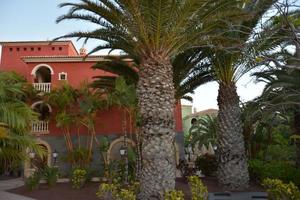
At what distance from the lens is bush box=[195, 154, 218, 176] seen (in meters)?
19.4

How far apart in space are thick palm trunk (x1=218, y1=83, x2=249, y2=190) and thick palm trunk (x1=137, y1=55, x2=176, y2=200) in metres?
4.61

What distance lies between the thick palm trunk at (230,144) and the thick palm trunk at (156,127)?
15.1ft

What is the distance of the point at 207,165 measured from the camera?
19578 millimetres

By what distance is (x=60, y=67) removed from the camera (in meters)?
24.8

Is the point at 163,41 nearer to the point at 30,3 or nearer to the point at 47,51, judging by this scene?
the point at 30,3

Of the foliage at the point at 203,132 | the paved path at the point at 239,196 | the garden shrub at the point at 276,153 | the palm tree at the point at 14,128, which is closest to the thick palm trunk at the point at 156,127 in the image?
the paved path at the point at 239,196

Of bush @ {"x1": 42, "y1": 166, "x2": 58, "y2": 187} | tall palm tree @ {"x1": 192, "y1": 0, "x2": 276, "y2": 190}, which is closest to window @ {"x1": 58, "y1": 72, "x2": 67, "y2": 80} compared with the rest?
bush @ {"x1": 42, "y1": 166, "x2": 58, "y2": 187}

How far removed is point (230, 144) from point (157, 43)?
5948 mm

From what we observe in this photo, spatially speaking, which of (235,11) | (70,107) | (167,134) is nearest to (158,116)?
(167,134)

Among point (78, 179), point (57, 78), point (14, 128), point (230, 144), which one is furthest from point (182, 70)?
point (57, 78)

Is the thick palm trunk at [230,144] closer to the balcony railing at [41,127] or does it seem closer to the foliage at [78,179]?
the foliage at [78,179]

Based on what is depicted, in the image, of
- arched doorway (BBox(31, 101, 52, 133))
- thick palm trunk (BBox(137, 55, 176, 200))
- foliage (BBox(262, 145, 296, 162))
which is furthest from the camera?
arched doorway (BBox(31, 101, 52, 133))

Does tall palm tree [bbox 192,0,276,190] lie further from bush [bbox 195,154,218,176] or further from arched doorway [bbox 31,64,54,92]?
arched doorway [bbox 31,64,54,92]

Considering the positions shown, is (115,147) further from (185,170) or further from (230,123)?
(230,123)
